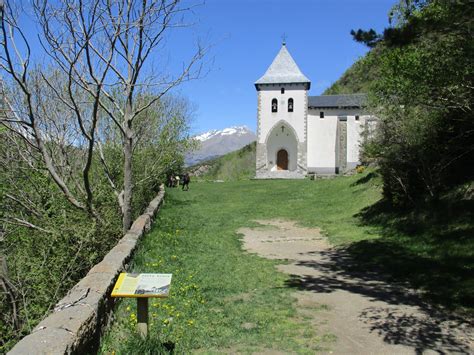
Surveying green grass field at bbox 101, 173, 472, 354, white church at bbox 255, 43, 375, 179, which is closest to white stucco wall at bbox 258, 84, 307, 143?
white church at bbox 255, 43, 375, 179

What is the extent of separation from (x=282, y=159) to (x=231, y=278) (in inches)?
1359

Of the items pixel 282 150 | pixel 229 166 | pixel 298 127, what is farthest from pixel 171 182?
pixel 229 166

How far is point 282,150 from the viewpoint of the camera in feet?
136

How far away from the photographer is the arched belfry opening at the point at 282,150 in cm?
4103

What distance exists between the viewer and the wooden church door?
1633 inches

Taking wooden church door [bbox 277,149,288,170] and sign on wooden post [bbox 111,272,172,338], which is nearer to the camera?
sign on wooden post [bbox 111,272,172,338]

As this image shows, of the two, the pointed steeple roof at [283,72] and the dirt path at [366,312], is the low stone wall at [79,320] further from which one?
the pointed steeple roof at [283,72]

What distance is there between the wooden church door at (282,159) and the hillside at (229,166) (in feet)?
10.1

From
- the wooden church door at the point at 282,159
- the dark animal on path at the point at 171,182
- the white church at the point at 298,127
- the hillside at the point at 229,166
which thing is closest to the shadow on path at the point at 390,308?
the dark animal on path at the point at 171,182

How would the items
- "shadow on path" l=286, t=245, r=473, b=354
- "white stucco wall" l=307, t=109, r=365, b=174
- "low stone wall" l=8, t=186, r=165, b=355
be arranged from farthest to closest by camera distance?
"white stucco wall" l=307, t=109, r=365, b=174 < "shadow on path" l=286, t=245, r=473, b=354 < "low stone wall" l=8, t=186, r=165, b=355

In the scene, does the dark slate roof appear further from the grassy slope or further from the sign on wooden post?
the sign on wooden post

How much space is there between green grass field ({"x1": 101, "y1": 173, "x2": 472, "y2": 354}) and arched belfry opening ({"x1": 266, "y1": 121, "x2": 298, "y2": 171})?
24.2 meters

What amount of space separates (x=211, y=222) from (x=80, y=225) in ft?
22.1

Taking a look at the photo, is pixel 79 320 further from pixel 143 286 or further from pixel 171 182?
pixel 171 182
